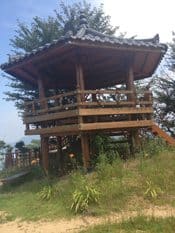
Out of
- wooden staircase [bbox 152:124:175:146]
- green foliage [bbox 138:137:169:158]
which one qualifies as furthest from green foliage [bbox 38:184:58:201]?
wooden staircase [bbox 152:124:175:146]

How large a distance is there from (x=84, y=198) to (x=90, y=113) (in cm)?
414

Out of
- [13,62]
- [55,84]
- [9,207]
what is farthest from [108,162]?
[55,84]

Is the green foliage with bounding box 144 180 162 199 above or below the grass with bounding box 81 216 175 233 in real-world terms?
above

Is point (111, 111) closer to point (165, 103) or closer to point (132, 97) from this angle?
point (132, 97)

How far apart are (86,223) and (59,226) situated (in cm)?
70

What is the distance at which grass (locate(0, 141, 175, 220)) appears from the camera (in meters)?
11.4

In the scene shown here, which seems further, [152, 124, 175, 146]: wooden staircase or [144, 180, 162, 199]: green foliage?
[152, 124, 175, 146]: wooden staircase

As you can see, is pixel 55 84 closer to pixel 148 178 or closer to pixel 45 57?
pixel 45 57

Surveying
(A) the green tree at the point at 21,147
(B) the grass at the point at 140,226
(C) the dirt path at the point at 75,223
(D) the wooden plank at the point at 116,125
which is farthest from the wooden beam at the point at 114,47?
(A) the green tree at the point at 21,147

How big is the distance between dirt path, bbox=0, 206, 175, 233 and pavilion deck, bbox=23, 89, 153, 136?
177 inches

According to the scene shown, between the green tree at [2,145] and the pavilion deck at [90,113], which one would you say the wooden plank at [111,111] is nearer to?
the pavilion deck at [90,113]

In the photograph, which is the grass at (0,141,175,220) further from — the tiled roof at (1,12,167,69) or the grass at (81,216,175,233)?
the tiled roof at (1,12,167,69)

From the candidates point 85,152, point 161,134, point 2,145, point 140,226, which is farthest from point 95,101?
point 2,145

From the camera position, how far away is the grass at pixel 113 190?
11414 mm
